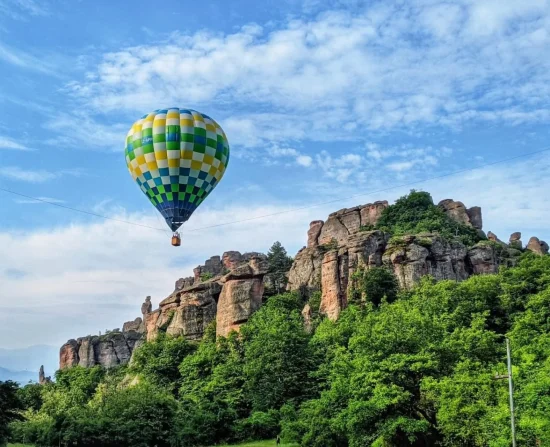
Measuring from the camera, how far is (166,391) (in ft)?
161

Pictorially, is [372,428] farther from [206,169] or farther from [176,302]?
[176,302]

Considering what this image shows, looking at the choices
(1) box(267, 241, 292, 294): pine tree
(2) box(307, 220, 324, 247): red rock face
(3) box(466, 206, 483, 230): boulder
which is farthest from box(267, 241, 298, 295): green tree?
(3) box(466, 206, 483, 230): boulder

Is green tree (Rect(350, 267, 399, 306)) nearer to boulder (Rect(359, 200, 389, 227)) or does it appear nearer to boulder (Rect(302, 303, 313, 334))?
boulder (Rect(302, 303, 313, 334))

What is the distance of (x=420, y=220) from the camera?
7106 centimetres

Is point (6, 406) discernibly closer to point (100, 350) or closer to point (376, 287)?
point (376, 287)

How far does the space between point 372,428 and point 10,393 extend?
17894mm

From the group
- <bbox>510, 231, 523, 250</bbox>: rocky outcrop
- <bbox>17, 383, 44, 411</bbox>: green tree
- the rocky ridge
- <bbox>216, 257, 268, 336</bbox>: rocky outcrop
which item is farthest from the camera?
<bbox>510, 231, 523, 250</bbox>: rocky outcrop

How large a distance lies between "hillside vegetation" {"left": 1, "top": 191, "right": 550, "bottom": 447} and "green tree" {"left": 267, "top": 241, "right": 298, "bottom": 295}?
19.4 ft

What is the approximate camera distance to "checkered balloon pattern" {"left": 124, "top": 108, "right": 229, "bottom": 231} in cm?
2952

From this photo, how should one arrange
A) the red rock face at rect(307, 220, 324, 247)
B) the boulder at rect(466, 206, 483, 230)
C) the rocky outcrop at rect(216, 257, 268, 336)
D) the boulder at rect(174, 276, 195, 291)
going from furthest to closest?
the boulder at rect(174, 276, 195, 291), the red rock face at rect(307, 220, 324, 247), the boulder at rect(466, 206, 483, 230), the rocky outcrop at rect(216, 257, 268, 336)

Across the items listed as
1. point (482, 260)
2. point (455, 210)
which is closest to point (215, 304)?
point (482, 260)

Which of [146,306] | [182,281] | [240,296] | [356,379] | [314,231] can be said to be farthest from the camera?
[146,306]

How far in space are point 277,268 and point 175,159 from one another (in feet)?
138

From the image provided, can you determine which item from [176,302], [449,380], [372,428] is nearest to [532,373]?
[449,380]
